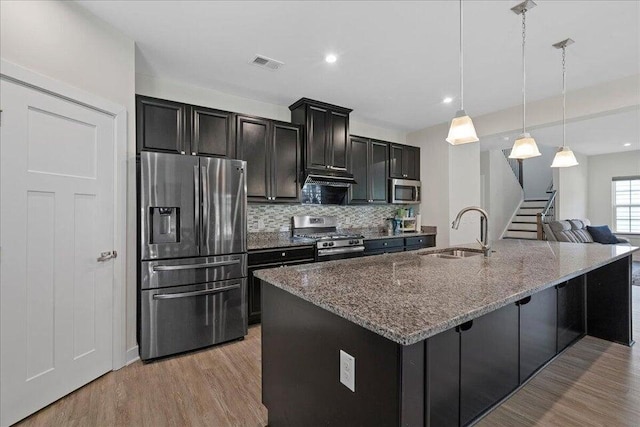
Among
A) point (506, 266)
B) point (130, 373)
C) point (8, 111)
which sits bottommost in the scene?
point (130, 373)

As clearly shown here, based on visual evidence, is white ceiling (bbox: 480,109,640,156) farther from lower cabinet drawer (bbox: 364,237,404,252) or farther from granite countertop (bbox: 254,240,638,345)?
granite countertop (bbox: 254,240,638,345)

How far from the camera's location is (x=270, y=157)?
11.9 feet

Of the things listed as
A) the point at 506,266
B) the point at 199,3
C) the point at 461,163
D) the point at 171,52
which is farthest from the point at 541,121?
the point at 171,52

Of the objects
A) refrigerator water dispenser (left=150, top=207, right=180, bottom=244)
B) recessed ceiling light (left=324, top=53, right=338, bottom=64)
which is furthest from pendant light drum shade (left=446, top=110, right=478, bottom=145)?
refrigerator water dispenser (left=150, top=207, right=180, bottom=244)

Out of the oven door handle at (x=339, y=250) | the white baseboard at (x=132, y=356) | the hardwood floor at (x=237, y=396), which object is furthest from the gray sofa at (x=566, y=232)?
the white baseboard at (x=132, y=356)

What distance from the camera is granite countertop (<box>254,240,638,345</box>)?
966 millimetres

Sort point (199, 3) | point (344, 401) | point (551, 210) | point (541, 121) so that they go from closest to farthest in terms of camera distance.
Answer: point (344, 401) → point (199, 3) → point (541, 121) → point (551, 210)

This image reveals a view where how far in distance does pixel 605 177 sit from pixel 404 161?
6947 millimetres

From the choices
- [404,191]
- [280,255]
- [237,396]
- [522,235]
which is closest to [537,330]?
[237,396]

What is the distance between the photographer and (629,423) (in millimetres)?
1668

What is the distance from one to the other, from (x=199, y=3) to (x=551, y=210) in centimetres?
906

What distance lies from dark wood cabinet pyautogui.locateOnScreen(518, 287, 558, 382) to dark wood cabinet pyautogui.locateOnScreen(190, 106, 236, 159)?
2994mm

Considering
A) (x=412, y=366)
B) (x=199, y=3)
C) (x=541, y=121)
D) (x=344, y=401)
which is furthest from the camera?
(x=541, y=121)

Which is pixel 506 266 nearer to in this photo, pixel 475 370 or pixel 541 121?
pixel 475 370
